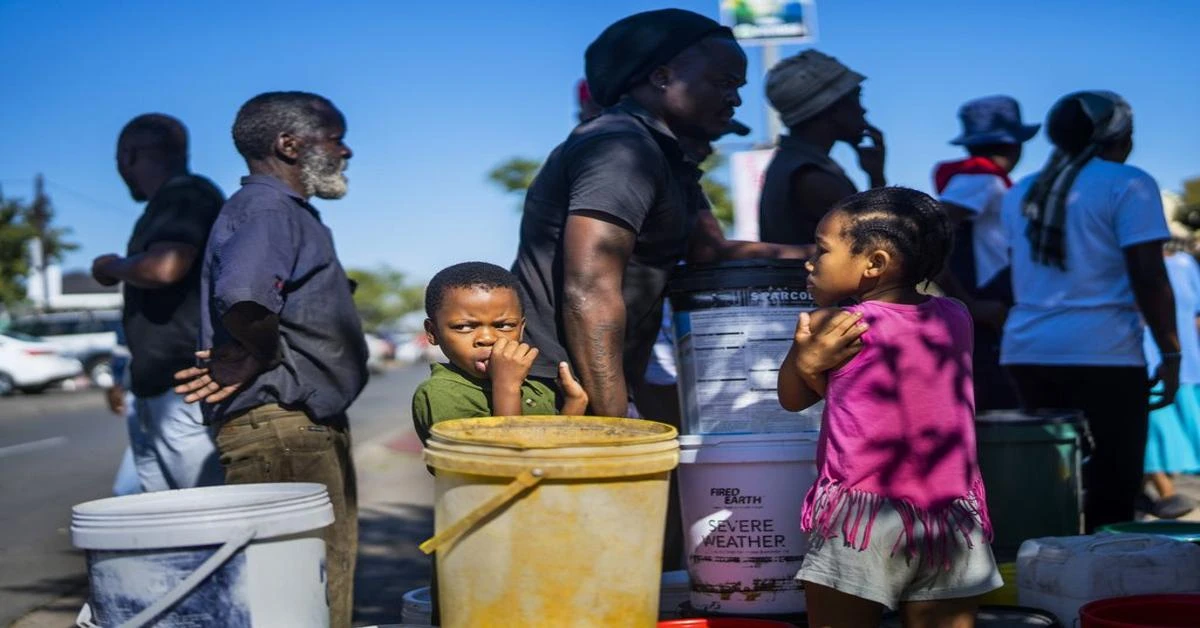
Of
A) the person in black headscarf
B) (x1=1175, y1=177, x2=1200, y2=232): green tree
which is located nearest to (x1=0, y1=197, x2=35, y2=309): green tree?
(x1=1175, y1=177, x2=1200, y2=232): green tree

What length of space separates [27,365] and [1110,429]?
95.0 feet

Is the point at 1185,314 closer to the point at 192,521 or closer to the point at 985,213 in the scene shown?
the point at 985,213

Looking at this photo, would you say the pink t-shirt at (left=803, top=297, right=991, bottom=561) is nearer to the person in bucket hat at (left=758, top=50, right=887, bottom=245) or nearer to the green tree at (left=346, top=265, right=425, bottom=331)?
the person in bucket hat at (left=758, top=50, right=887, bottom=245)

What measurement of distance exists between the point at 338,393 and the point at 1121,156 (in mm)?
3274

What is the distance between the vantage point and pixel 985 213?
20.5 feet

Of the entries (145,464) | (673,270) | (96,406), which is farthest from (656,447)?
(96,406)

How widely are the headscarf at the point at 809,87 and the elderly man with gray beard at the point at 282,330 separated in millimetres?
1816

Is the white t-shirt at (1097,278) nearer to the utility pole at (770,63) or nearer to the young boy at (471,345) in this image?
the young boy at (471,345)

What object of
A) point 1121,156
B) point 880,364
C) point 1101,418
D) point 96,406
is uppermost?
point 1121,156

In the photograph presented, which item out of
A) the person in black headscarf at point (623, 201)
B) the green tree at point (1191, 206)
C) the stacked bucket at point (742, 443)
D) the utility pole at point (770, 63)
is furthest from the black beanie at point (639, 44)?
the green tree at point (1191, 206)

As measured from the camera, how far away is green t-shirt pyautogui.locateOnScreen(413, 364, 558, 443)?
11.1ft

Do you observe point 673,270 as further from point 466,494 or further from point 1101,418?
point 1101,418

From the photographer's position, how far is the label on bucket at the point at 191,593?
9.36 ft

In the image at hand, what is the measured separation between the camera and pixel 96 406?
25.4m
